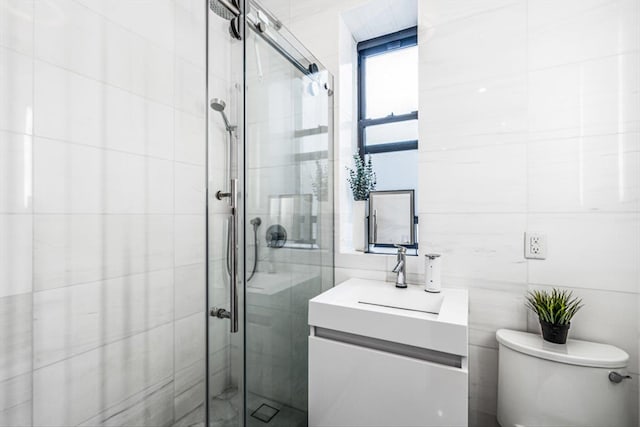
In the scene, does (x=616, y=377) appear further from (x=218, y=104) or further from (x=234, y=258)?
(x=218, y=104)

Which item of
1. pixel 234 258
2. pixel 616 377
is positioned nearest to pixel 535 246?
pixel 616 377

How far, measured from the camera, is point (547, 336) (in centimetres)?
107

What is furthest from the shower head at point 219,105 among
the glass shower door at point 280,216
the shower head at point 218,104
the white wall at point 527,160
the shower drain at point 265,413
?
the shower drain at point 265,413

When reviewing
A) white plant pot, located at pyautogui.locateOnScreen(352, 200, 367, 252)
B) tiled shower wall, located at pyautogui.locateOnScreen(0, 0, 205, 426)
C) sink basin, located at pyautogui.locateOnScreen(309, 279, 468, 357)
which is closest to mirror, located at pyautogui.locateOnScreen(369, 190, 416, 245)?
white plant pot, located at pyautogui.locateOnScreen(352, 200, 367, 252)

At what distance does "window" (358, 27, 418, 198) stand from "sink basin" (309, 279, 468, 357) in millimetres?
633

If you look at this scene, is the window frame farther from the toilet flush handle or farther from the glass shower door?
the toilet flush handle

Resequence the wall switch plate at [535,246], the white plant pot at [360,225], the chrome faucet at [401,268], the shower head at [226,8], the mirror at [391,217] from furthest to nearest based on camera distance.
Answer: the white plant pot at [360,225], the mirror at [391,217], the chrome faucet at [401,268], the wall switch plate at [535,246], the shower head at [226,8]

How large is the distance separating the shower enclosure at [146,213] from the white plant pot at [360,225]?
0.24 meters

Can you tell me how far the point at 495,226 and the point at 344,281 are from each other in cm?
76

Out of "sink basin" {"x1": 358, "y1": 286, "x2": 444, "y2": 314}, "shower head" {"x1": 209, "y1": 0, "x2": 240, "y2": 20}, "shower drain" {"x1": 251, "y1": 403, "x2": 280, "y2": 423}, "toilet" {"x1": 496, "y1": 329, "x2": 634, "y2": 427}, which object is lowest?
"shower drain" {"x1": 251, "y1": 403, "x2": 280, "y2": 423}

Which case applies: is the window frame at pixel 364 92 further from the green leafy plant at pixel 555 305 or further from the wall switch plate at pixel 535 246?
the green leafy plant at pixel 555 305

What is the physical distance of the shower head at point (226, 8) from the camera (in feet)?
3.37

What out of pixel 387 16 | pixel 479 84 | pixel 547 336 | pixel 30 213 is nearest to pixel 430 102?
pixel 479 84

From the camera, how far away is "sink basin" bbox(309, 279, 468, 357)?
0.93 metres
